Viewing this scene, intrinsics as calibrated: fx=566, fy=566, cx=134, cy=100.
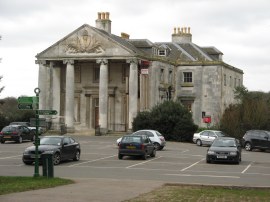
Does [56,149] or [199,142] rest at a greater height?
[56,149]

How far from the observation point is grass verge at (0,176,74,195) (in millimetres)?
16811

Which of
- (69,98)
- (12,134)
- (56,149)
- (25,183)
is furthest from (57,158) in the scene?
(69,98)

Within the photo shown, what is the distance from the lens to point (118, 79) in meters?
68.1

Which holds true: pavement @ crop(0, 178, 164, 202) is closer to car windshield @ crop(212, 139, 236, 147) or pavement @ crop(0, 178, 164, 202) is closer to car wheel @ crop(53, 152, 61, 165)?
car wheel @ crop(53, 152, 61, 165)

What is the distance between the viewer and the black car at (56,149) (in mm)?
29047

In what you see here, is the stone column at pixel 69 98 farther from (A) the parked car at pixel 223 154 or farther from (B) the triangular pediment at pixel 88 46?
(A) the parked car at pixel 223 154

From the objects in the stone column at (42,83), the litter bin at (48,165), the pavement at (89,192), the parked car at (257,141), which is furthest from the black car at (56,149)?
the stone column at (42,83)

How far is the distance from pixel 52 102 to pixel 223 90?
21.9m

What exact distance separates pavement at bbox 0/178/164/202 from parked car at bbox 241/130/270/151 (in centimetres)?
2785

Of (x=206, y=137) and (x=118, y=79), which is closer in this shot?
(x=206, y=137)

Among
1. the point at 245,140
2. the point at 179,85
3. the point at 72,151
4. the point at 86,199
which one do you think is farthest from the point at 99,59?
the point at 86,199

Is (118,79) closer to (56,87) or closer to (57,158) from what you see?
(56,87)

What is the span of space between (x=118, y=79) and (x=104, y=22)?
8.24 m

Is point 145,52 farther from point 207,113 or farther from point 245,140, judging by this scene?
point 245,140
